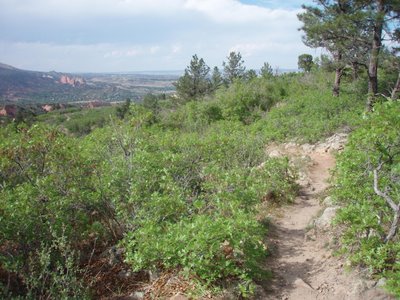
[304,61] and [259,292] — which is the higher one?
[304,61]

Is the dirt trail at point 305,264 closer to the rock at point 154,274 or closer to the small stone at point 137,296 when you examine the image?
the rock at point 154,274

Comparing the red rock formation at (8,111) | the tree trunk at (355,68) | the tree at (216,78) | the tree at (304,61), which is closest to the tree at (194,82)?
the tree at (216,78)

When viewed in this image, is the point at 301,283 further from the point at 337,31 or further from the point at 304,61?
the point at 304,61

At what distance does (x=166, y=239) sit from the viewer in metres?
4.09

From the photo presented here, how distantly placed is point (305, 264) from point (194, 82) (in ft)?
99.5

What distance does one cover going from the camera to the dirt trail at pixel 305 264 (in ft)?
14.1

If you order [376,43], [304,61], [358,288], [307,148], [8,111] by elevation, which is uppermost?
[304,61]

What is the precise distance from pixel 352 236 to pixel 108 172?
3698mm

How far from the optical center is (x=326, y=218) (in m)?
5.96

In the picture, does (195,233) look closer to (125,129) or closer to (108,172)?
(108,172)

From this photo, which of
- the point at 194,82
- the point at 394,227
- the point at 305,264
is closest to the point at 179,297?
the point at 305,264

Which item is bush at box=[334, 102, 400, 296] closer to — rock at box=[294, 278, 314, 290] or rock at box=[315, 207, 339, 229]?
rock at box=[294, 278, 314, 290]

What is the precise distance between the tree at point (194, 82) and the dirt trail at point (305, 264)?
27272 mm

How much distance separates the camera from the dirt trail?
4.31 meters
